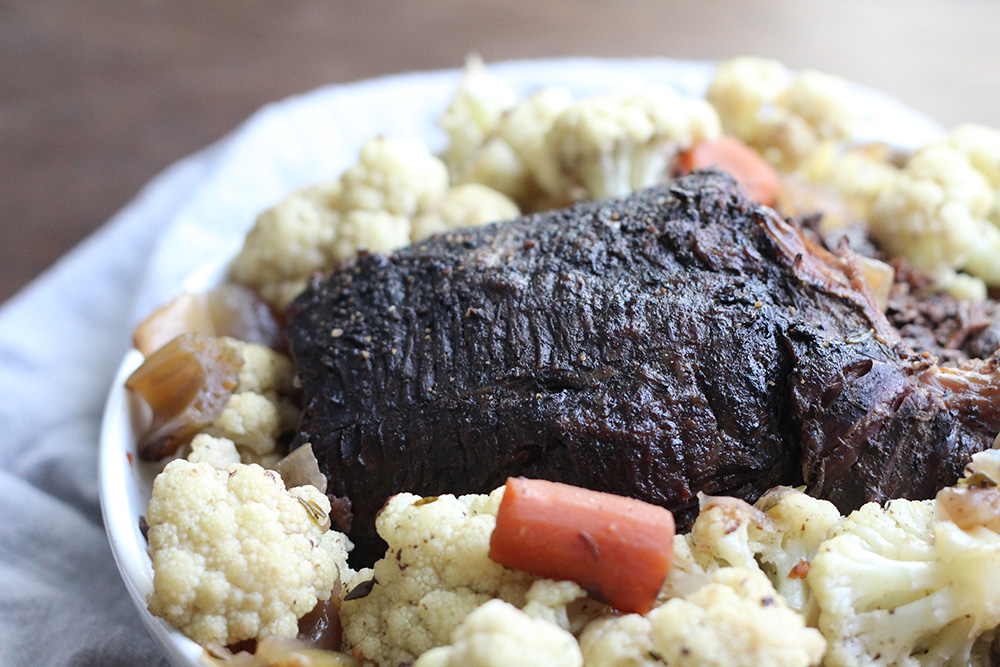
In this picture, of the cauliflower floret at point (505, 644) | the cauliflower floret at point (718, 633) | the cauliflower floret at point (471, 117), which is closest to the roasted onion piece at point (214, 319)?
the cauliflower floret at point (471, 117)

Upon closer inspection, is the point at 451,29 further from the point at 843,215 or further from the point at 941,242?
the point at 941,242

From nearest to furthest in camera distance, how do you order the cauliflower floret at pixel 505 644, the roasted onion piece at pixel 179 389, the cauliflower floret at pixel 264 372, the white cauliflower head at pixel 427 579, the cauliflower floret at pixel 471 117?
the cauliflower floret at pixel 505 644 < the white cauliflower head at pixel 427 579 < the roasted onion piece at pixel 179 389 < the cauliflower floret at pixel 264 372 < the cauliflower floret at pixel 471 117

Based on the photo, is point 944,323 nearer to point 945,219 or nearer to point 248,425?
point 945,219

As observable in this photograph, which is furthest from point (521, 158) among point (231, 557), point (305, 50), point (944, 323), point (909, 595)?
point (305, 50)

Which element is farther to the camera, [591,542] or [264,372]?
[264,372]

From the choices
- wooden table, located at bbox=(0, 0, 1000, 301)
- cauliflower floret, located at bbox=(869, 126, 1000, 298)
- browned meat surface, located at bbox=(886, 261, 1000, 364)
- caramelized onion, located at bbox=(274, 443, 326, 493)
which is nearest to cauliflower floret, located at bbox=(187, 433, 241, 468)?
caramelized onion, located at bbox=(274, 443, 326, 493)

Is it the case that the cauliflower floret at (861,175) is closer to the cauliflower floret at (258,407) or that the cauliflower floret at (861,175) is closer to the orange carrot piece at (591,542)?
the orange carrot piece at (591,542)
